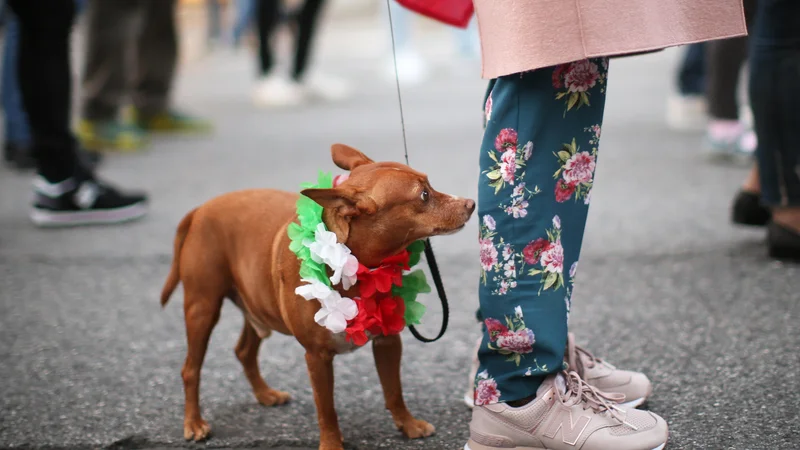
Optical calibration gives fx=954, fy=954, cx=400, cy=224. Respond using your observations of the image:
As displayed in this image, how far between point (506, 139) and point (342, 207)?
0.33 metres

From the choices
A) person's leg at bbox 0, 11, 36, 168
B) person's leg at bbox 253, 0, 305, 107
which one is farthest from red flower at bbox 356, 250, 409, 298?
person's leg at bbox 253, 0, 305, 107

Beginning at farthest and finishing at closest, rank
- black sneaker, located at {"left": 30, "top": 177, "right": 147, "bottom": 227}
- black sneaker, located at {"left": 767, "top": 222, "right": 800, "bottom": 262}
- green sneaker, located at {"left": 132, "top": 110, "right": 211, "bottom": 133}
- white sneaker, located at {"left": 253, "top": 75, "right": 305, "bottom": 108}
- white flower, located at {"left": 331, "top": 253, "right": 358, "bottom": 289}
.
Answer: white sneaker, located at {"left": 253, "top": 75, "right": 305, "bottom": 108}, green sneaker, located at {"left": 132, "top": 110, "right": 211, "bottom": 133}, black sneaker, located at {"left": 30, "top": 177, "right": 147, "bottom": 227}, black sneaker, located at {"left": 767, "top": 222, "right": 800, "bottom": 262}, white flower, located at {"left": 331, "top": 253, "right": 358, "bottom": 289}

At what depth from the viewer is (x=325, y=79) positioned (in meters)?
8.78

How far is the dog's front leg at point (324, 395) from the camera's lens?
1893 mm

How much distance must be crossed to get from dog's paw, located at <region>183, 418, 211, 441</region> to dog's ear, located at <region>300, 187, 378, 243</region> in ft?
2.02

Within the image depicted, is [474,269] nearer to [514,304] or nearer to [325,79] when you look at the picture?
[514,304]

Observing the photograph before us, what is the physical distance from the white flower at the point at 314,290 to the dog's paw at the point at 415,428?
43 cm

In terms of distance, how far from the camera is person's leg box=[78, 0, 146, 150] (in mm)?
5633

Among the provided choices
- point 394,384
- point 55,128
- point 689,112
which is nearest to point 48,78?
point 55,128

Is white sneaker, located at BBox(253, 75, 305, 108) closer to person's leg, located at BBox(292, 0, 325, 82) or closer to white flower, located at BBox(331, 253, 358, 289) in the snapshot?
person's leg, located at BBox(292, 0, 325, 82)

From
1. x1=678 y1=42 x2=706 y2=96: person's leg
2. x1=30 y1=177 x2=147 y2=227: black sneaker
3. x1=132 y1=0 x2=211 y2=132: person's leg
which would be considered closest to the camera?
x1=30 y1=177 x2=147 y2=227: black sneaker

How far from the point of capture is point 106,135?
5.83 metres

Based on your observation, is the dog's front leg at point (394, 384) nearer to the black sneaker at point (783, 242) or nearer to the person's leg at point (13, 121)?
the black sneaker at point (783, 242)

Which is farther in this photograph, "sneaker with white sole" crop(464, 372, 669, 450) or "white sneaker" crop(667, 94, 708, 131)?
"white sneaker" crop(667, 94, 708, 131)
